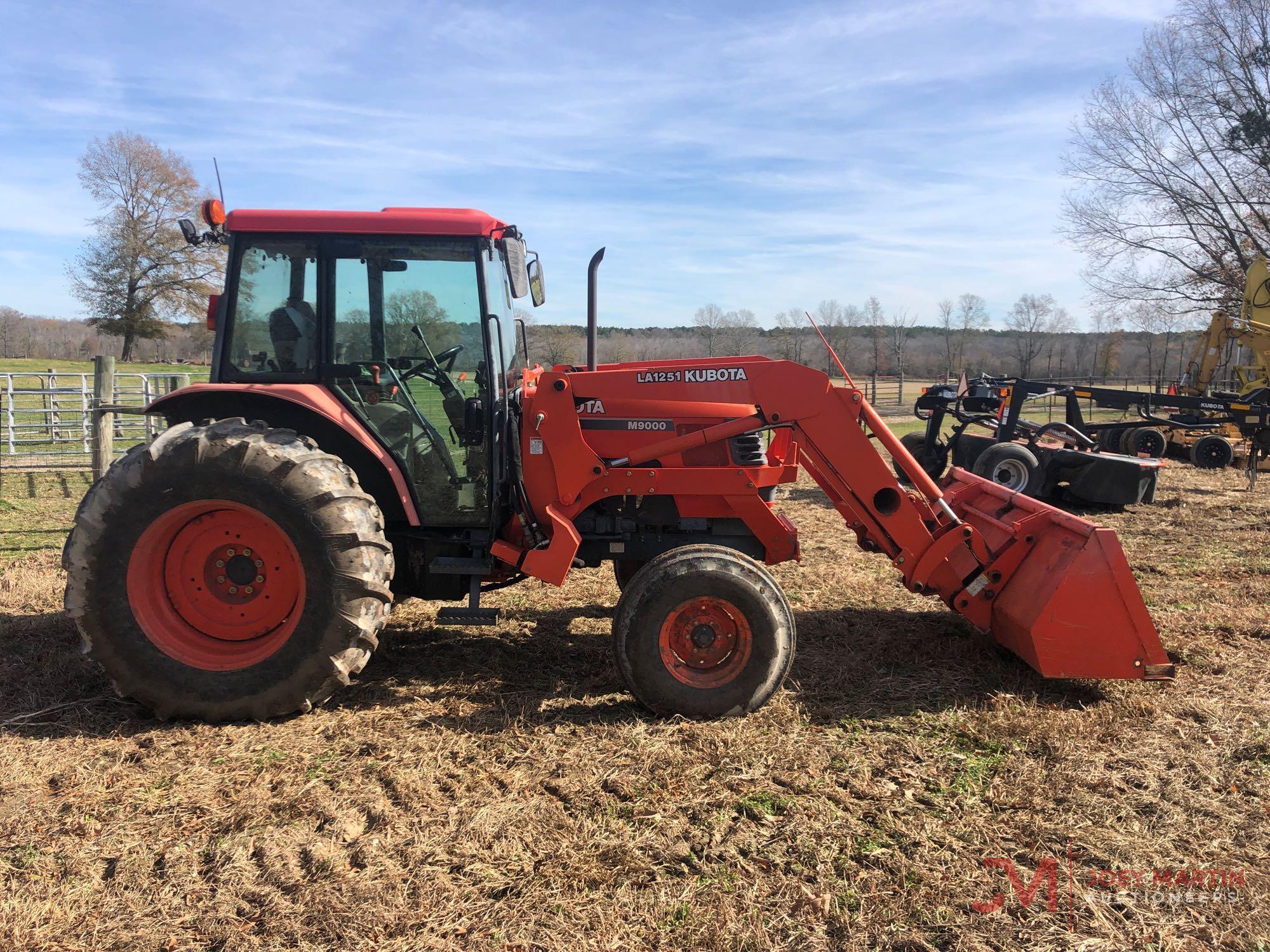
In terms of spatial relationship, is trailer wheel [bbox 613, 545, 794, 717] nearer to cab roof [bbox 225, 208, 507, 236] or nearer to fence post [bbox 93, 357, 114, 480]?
cab roof [bbox 225, 208, 507, 236]

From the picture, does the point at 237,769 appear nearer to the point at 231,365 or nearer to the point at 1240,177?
the point at 231,365

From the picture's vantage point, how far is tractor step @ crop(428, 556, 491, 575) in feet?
14.0

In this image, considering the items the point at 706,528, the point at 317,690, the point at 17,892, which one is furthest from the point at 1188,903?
the point at 17,892

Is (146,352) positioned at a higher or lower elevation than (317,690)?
higher

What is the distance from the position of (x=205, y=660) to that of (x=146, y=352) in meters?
34.0

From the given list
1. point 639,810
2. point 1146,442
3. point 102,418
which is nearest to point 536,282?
point 639,810

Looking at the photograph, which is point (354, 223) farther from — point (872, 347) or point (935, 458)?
point (872, 347)

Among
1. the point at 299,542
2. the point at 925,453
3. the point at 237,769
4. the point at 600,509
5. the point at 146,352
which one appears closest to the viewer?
the point at 237,769

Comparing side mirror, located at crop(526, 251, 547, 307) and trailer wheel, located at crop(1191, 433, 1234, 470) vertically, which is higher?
side mirror, located at crop(526, 251, 547, 307)

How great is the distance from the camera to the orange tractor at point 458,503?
12.3 ft

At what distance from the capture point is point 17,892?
8.50 feet


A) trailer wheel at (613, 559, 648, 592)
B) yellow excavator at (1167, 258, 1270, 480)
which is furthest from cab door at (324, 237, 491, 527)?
yellow excavator at (1167, 258, 1270, 480)

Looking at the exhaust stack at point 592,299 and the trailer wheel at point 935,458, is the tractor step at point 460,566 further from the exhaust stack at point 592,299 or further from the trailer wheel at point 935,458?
the trailer wheel at point 935,458

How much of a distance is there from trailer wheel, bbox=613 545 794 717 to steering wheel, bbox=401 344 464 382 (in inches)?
61.7
